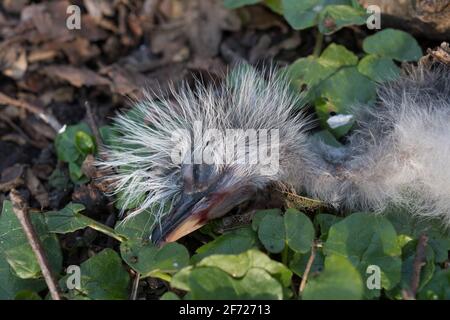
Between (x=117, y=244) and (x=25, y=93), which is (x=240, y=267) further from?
(x=25, y=93)

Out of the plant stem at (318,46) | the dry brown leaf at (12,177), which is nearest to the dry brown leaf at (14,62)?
the dry brown leaf at (12,177)

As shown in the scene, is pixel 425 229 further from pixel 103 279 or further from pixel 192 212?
pixel 103 279

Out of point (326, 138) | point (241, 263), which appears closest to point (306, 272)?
point (241, 263)

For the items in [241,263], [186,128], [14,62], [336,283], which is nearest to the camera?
[336,283]

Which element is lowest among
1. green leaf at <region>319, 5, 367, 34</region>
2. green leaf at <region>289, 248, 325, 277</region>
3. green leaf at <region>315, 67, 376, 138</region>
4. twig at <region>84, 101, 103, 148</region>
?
green leaf at <region>289, 248, 325, 277</region>

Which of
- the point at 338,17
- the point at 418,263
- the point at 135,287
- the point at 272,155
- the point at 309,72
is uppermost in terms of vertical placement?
the point at 338,17

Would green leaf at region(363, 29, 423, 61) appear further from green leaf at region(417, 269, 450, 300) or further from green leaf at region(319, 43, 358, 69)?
green leaf at region(417, 269, 450, 300)

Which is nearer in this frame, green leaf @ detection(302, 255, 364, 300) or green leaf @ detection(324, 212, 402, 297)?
green leaf @ detection(302, 255, 364, 300)

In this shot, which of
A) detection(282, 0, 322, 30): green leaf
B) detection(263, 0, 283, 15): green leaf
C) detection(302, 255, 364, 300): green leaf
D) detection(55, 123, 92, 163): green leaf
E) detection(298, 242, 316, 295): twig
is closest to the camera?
detection(302, 255, 364, 300): green leaf

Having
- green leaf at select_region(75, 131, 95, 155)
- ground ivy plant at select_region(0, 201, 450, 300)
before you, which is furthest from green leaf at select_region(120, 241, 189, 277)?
green leaf at select_region(75, 131, 95, 155)
